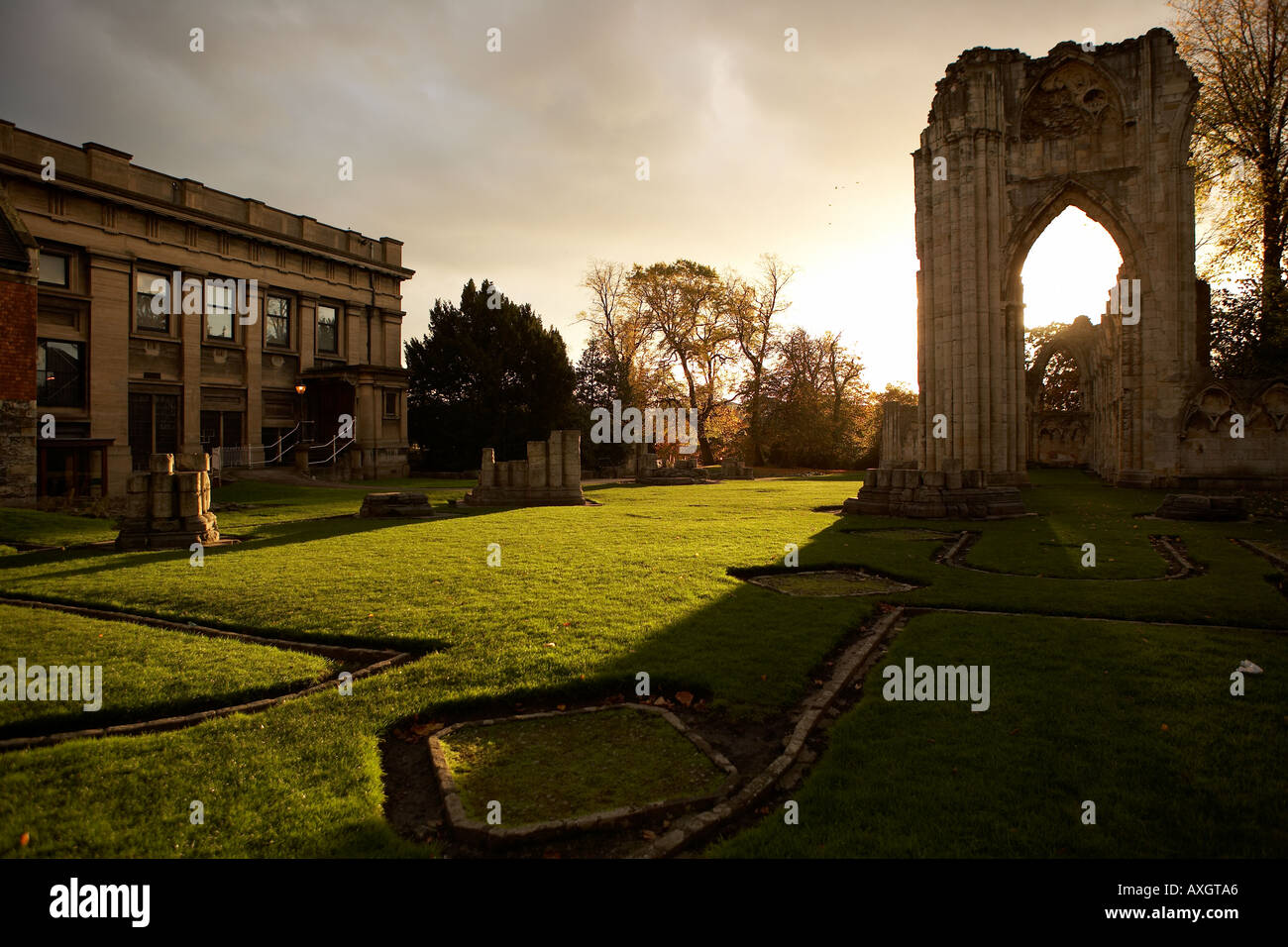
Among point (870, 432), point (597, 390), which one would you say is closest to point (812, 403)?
point (870, 432)

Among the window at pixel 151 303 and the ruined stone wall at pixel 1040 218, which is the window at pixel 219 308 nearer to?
the window at pixel 151 303

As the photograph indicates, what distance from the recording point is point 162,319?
29.8m

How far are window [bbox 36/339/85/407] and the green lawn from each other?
66.1 ft

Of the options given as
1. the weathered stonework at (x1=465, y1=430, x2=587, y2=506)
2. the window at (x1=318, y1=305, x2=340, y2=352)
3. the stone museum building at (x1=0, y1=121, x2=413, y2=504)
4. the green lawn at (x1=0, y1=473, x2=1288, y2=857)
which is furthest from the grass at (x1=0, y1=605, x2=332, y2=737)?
the window at (x1=318, y1=305, x2=340, y2=352)

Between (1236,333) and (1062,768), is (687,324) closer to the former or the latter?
(1236,333)

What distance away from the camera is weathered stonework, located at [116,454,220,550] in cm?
1160

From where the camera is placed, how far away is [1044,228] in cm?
2400

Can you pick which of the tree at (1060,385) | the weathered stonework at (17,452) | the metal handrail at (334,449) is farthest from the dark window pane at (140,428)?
the tree at (1060,385)

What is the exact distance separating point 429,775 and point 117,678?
9.29ft

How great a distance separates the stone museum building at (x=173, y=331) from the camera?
65.9 feet

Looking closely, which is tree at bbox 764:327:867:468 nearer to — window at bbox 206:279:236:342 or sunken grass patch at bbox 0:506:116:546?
window at bbox 206:279:236:342

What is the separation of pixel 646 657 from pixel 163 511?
11.0 metres

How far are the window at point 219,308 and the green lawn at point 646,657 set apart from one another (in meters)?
24.6

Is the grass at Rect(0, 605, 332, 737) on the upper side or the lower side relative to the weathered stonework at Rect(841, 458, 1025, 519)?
lower
